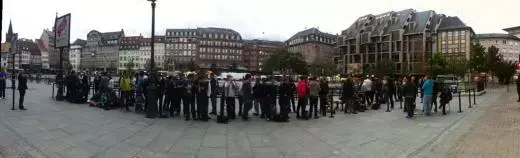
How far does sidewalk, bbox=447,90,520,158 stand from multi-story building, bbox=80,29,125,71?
548ft

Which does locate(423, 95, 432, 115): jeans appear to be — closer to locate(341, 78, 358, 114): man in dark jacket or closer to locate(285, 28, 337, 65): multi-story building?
locate(341, 78, 358, 114): man in dark jacket

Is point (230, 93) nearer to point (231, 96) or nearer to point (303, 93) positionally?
point (231, 96)

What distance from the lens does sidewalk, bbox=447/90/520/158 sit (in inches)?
348

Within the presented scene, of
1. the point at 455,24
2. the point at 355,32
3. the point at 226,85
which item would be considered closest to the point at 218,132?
the point at 226,85

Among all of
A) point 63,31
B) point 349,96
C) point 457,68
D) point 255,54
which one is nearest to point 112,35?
point 255,54

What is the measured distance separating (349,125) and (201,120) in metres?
4.83

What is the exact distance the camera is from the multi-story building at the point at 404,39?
96250mm

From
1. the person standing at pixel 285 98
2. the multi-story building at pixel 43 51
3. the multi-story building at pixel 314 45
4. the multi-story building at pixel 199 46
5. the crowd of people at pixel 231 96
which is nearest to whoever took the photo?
the crowd of people at pixel 231 96

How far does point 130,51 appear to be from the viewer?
554 feet

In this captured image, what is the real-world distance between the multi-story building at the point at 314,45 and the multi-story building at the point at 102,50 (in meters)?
72.7

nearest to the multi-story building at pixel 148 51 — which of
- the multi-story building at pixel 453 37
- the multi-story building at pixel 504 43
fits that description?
the multi-story building at pixel 453 37

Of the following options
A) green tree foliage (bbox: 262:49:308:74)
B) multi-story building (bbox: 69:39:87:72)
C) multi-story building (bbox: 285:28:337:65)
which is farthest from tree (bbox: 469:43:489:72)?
multi-story building (bbox: 69:39:87:72)

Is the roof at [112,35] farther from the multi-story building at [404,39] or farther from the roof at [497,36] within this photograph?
the roof at [497,36]

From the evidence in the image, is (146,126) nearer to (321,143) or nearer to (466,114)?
(321,143)
